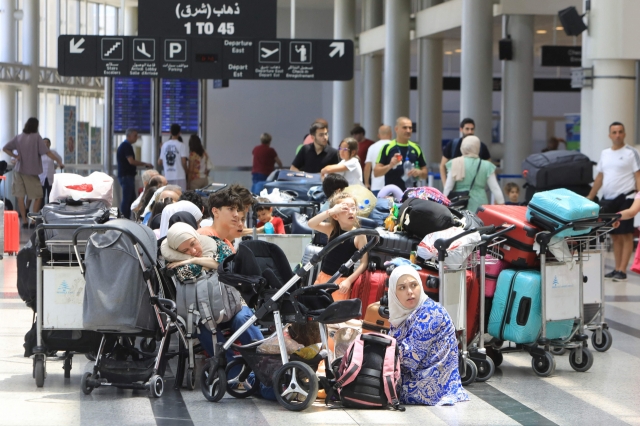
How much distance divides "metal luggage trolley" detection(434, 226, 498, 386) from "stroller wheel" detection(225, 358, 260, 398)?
1.28 meters

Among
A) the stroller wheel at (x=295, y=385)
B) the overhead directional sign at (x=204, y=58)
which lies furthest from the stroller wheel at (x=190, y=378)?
the overhead directional sign at (x=204, y=58)

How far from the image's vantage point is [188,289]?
668 cm

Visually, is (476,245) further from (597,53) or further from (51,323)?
(597,53)

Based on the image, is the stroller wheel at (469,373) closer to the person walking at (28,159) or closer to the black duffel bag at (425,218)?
the black duffel bag at (425,218)

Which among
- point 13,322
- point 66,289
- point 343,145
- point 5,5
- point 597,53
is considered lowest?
point 13,322

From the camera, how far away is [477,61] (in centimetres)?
1856

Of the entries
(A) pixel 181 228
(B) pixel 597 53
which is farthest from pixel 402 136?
(A) pixel 181 228

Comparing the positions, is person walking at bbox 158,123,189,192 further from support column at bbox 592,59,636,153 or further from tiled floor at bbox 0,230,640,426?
tiled floor at bbox 0,230,640,426

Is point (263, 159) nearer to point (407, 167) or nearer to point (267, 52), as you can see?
point (267, 52)

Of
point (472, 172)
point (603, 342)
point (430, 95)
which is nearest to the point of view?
point (603, 342)

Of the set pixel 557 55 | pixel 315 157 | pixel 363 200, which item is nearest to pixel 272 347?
pixel 363 200

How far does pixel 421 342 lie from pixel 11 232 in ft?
33.7

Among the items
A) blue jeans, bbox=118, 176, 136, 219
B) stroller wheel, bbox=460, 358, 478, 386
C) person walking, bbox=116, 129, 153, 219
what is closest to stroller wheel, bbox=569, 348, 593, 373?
stroller wheel, bbox=460, 358, 478, 386

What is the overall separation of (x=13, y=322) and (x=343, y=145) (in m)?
4.18
